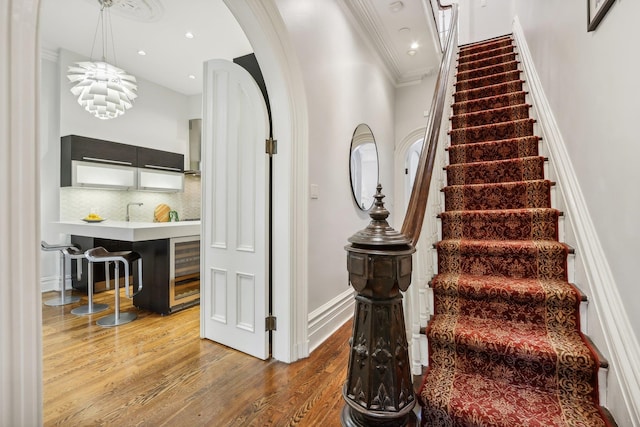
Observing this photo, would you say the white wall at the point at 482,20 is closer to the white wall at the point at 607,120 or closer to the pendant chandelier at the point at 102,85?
the white wall at the point at 607,120

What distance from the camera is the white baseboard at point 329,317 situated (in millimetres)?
2334

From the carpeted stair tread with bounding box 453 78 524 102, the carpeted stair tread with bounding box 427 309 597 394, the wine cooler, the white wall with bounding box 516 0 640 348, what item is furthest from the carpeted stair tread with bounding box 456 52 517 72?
the wine cooler

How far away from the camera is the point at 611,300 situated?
1190 mm

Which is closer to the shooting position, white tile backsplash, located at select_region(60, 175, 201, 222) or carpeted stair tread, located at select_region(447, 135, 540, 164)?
carpeted stair tread, located at select_region(447, 135, 540, 164)

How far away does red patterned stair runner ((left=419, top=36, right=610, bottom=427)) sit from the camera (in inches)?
45.8

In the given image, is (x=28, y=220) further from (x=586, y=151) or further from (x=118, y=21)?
(x=118, y=21)

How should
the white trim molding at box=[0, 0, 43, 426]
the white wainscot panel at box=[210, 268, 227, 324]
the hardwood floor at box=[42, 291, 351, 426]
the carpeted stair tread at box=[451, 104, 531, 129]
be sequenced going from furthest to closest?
the carpeted stair tread at box=[451, 104, 531, 129], the white wainscot panel at box=[210, 268, 227, 324], the hardwood floor at box=[42, 291, 351, 426], the white trim molding at box=[0, 0, 43, 426]

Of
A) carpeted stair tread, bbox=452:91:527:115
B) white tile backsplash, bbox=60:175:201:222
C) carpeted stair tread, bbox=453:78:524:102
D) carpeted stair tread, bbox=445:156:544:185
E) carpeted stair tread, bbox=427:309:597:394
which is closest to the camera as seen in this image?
carpeted stair tread, bbox=427:309:597:394

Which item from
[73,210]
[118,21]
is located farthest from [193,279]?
[118,21]

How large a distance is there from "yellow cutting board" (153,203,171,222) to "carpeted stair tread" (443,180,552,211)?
4778 mm

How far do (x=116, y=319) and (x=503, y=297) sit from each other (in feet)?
10.8

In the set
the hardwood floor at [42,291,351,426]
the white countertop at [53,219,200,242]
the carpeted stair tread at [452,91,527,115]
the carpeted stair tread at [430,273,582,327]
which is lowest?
the hardwood floor at [42,291,351,426]

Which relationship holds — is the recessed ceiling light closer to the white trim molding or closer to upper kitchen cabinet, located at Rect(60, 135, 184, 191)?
the white trim molding

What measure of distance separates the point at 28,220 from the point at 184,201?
5207 millimetres
